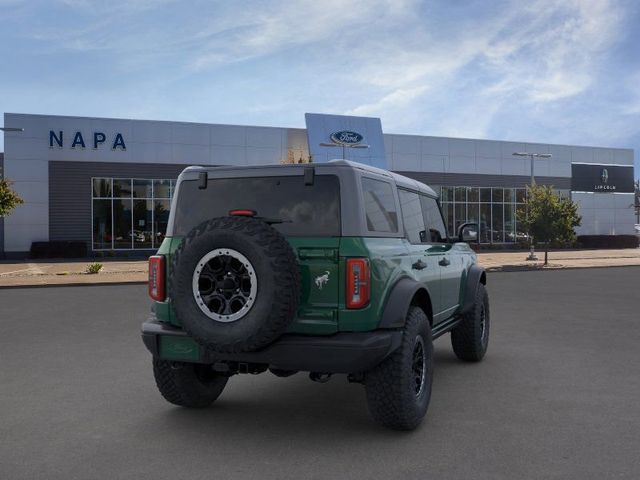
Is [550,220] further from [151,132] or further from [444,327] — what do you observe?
[444,327]

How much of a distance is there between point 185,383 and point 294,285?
61.9 inches

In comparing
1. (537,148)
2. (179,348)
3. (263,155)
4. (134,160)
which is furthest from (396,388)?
Result: (537,148)

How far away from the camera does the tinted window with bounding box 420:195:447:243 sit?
616 cm

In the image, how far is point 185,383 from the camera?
16.8 feet

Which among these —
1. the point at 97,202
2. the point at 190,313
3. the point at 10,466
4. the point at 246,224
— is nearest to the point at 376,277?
the point at 246,224

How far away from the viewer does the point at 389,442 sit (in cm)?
441

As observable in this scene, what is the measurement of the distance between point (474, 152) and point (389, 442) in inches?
1541

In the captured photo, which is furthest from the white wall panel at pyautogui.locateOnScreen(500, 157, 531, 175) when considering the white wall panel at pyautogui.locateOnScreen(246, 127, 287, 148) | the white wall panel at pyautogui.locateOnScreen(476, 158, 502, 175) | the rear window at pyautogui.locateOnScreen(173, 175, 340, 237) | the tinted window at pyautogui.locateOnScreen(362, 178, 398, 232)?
the rear window at pyautogui.locateOnScreen(173, 175, 340, 237)

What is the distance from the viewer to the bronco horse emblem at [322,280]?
14.2ft

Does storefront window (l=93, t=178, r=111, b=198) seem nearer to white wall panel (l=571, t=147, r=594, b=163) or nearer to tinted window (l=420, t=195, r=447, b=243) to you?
tinted window (l=420, t=195, r=447, b=243)

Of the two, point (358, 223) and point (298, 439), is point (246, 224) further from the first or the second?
point (298, 439)

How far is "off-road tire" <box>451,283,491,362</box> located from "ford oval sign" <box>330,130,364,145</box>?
29884 millimetres

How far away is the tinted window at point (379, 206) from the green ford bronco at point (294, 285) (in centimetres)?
1

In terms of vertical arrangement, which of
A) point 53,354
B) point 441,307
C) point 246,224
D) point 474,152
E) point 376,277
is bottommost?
point 53,354
